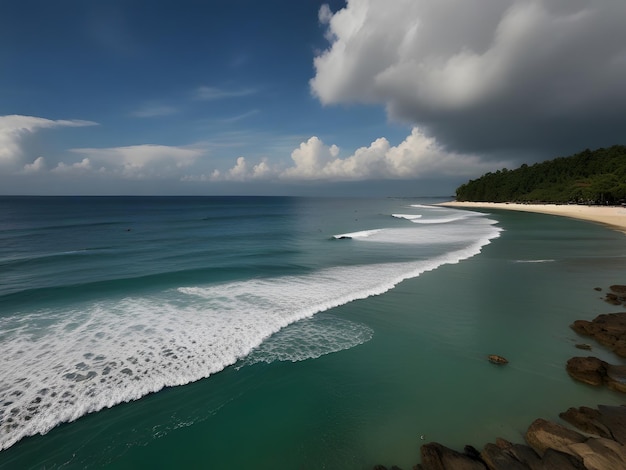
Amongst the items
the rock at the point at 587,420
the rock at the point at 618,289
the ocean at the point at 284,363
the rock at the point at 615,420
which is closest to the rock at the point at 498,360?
the ocean at the point at 284,363

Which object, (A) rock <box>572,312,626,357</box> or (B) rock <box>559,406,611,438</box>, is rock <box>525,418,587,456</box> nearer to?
(B) rock <box>559,406,611,438</box>

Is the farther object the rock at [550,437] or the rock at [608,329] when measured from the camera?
the rock at [608,329]

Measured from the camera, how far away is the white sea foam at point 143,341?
7684 mm

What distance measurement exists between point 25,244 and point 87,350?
111 feet

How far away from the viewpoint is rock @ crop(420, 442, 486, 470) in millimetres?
5180

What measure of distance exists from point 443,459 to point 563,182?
14439cm

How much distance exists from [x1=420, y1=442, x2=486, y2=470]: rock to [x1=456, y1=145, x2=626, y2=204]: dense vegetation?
3884 inches

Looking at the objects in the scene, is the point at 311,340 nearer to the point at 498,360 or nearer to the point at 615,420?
the point at 498,360

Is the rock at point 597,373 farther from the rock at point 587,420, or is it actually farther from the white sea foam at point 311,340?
the white sea foam at point 311,340

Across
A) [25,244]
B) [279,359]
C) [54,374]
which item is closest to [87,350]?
[54,374]

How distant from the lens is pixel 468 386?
781 cm

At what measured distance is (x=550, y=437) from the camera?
566 cm

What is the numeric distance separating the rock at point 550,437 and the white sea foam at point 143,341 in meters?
5.14

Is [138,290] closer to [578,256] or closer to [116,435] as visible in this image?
[116,435]
